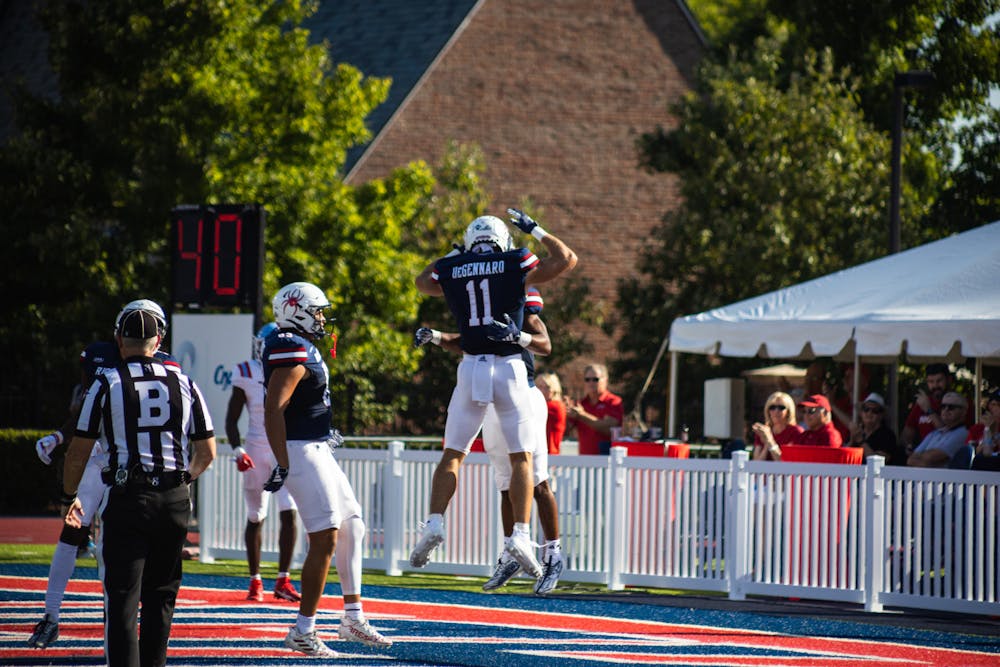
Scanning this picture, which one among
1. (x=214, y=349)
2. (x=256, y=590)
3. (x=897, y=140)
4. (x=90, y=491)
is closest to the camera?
(x=90, y=491)

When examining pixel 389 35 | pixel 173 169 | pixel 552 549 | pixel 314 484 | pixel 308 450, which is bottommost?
pixel 552 549

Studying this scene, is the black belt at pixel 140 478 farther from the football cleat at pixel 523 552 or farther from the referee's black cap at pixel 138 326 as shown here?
the football cleat at pixel 523 552

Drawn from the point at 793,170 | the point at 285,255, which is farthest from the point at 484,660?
the point at 793,170

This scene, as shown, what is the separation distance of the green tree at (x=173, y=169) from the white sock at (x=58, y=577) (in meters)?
15.0

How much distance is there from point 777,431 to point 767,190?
45.4 feet

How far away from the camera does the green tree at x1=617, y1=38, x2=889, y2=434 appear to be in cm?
2923

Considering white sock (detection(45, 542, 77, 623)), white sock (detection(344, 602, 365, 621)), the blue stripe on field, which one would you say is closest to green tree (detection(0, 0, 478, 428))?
the blue stripe on field

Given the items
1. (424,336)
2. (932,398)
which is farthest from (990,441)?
(424,336)

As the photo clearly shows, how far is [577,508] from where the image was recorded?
51.0ft

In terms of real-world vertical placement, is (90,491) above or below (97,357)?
below

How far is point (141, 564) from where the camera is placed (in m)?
8.19

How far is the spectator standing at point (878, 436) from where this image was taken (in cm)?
1555

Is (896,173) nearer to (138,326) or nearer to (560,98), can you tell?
(560,98)

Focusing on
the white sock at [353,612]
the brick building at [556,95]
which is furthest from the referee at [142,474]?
the brick building at [556,95]
